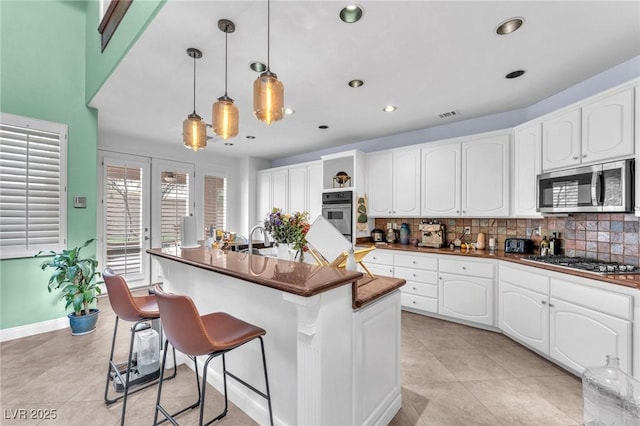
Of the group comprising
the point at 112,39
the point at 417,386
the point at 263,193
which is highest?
the point at 112,39

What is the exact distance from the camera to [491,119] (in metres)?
3.65

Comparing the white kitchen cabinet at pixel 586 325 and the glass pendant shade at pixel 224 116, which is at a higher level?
the glass pendant shade at pixel 224 116

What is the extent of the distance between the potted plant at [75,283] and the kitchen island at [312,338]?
1735 millimetres

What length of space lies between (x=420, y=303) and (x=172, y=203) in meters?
4.57

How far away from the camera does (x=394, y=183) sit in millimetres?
4188

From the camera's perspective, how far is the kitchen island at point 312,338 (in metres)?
1.26

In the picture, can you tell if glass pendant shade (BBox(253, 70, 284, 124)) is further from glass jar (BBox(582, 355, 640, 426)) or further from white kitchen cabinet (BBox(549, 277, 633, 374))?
white kitchen cabinet (BBox(549, 277, 633, 374))

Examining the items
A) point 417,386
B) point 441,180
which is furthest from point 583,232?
point 417,386

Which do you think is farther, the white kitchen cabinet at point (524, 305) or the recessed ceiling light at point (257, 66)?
the white kitchen cabinet at point (524, 305)

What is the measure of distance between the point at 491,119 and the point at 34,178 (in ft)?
17.9

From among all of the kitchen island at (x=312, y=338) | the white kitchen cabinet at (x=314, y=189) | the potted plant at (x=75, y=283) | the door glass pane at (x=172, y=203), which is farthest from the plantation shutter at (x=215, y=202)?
the kitchen island at (x=312, y=338)

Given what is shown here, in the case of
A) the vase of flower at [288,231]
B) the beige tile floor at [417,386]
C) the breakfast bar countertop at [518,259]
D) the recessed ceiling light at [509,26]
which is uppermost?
the recessed ceiling light at [509,26]

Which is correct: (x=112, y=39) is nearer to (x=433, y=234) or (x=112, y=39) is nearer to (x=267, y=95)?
(x=267, y=95)

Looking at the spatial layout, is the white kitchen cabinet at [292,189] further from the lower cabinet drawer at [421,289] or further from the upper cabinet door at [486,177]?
the upper cabinet door at [486,177]
